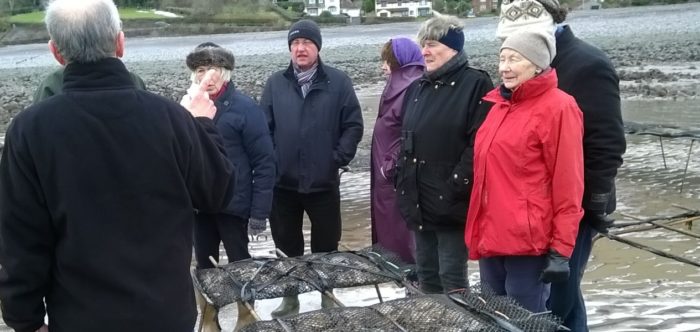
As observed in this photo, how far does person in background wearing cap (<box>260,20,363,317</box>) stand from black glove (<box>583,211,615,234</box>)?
181 centimetres

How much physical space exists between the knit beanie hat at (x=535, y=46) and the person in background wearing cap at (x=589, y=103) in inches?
5.1

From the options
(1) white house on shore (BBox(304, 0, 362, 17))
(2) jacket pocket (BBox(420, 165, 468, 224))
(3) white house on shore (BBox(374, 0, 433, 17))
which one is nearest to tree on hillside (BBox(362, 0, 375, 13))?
(1) white house on shore (BBox(304, 0, 362, 17))

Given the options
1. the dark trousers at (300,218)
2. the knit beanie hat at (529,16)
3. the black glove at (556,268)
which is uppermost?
the knit beanie hat at (529,16)

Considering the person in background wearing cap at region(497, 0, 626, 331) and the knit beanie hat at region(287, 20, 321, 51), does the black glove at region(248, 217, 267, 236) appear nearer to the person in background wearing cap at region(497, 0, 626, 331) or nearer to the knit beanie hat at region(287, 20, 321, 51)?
the knit beanie hat at region(287, 20, 321, 51)

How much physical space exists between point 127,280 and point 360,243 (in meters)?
4.57

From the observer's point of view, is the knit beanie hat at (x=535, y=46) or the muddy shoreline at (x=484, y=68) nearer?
the knit beanie hat at (x=535, y=46)

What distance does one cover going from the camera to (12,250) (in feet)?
7.54

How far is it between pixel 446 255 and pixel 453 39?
1.10 m

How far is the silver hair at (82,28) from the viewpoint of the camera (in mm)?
2301

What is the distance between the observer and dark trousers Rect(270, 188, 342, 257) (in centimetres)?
493

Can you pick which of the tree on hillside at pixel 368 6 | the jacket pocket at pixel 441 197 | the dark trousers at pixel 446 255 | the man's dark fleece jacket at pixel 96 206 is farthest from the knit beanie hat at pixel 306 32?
the tree on hillside at pixel 368 6

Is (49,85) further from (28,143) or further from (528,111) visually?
(528,111)

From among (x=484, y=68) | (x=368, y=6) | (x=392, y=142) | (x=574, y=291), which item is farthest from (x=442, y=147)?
(x=368, y=6)

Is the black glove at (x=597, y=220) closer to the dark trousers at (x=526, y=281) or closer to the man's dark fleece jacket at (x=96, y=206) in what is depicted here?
the dark trousers at (x=526, y=281)
